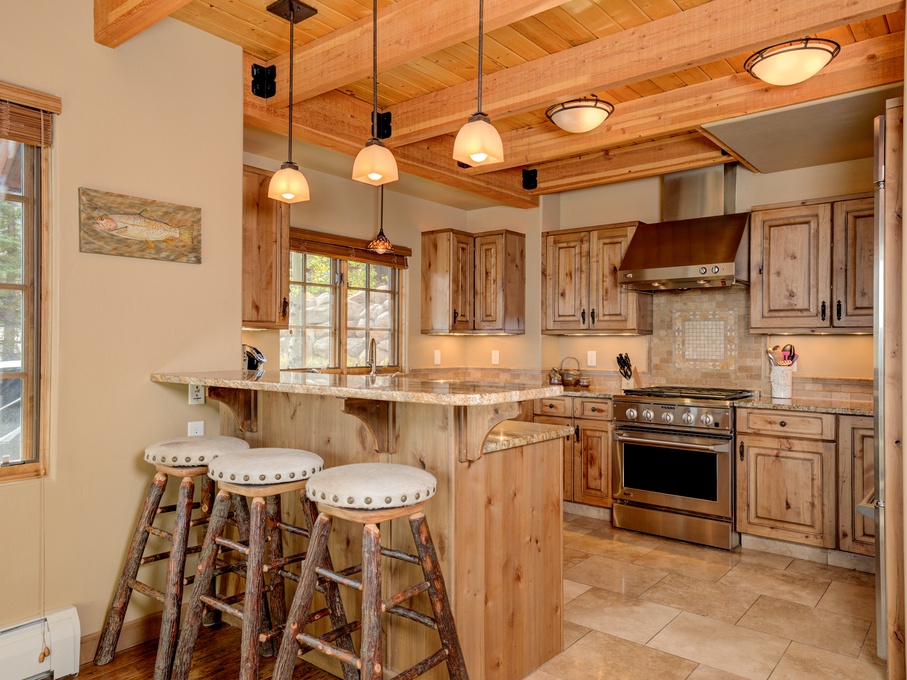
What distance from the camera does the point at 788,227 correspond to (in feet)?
13.5

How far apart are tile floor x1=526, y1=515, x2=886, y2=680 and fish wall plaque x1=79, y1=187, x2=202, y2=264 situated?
235cm

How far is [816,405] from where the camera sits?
384cm

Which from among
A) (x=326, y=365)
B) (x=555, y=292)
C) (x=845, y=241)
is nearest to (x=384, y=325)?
(x=326, y=365)

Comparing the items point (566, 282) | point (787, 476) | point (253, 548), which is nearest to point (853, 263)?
point (787, 476)

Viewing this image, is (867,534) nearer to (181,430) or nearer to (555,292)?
(555,292)

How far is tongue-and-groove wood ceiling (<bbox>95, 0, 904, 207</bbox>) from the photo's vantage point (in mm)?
2516

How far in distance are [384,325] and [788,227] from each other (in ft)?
10.1

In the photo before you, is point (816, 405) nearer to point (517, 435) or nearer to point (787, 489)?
point (787, 489)

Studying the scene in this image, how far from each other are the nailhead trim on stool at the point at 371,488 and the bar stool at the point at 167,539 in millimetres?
709

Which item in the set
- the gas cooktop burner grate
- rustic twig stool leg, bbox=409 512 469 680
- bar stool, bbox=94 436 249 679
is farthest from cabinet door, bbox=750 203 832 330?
bar stool, bbox=94 436 249 679

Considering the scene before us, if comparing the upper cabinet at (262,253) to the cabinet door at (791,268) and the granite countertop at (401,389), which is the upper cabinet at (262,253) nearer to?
the granite countertop at (401,389)

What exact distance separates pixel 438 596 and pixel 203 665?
3.82 ft

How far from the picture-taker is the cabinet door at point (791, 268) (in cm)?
398

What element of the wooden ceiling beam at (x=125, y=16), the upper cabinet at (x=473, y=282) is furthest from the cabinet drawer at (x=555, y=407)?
the wooden ceiling beam at (x=125, y=16)
